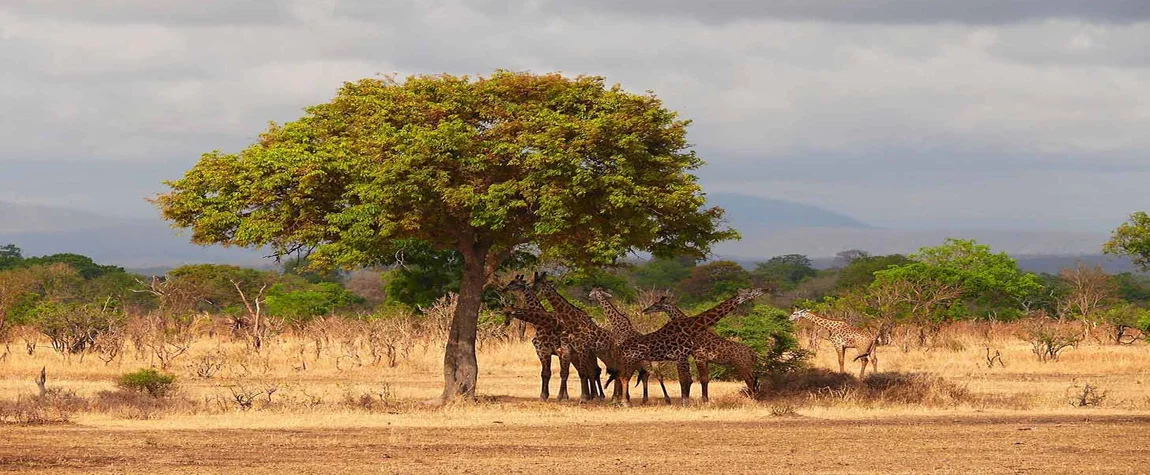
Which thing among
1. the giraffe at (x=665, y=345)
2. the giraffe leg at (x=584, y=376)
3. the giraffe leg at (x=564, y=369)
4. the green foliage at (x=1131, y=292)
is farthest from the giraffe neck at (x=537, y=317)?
the green foliage at (x=1131, y=292)

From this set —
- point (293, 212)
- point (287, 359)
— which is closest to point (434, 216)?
point (293, 212)

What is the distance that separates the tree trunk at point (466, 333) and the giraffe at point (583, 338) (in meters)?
1.17

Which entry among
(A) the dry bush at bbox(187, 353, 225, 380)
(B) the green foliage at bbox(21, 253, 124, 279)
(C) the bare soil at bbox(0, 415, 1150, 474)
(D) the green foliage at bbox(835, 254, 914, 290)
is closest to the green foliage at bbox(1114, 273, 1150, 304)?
(D) the green foliage at bbox(835, 254, 914, 290)

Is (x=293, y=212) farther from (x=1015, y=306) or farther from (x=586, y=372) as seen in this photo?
(x=1015, y=306)

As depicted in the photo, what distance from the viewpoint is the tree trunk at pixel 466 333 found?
24125 millimetres

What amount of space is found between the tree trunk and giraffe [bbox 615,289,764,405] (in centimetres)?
273

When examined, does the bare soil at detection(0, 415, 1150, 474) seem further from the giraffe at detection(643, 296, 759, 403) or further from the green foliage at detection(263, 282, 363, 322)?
the green foliage at detection(263, 282, 363, 322)

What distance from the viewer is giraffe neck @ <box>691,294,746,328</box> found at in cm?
2312

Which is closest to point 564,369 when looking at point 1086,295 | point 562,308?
point 562,308

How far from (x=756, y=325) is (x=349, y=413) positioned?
11053 mm

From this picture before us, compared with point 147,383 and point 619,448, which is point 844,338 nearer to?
point 619,448

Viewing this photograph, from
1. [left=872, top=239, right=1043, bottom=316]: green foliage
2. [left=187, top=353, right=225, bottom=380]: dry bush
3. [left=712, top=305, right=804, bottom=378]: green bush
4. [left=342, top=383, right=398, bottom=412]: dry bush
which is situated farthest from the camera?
[left=872, top=239, right=1043, bottom=316]: green foliage

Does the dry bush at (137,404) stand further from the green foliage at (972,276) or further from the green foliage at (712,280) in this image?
the green foliage at (712,280)

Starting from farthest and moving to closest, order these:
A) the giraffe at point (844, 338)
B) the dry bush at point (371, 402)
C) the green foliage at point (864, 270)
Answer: the green foliage at point (864, 270), the giraffe at point (844, 338), the dry bush at point (371, 402)
